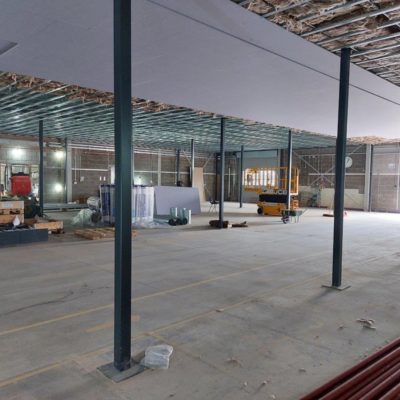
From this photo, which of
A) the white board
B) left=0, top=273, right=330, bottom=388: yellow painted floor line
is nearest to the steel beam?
left=0, top=273, right=330, bottom=388: yellow painted floor line

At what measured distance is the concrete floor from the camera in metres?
3.27

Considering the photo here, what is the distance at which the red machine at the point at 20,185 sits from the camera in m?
15.5

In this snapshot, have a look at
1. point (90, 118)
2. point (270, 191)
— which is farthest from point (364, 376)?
point (270, 191)

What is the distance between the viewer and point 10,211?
10.6m

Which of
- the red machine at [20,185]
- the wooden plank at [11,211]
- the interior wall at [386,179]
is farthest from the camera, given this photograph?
the interior wall at [386,179]

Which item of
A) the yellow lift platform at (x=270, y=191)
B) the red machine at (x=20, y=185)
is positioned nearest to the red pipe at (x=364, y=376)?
the yellow lift platform at (x=270, y=191)

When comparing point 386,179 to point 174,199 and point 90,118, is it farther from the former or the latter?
point 90,118

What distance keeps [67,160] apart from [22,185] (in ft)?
26.7

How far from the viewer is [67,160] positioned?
2358 centimetres

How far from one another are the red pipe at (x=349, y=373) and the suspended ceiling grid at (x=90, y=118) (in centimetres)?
918

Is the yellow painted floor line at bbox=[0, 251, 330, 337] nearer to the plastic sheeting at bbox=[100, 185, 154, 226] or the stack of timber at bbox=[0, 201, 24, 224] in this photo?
the stack of timber at bbox=[0, 201, 24, 224]

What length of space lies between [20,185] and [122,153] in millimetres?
14281

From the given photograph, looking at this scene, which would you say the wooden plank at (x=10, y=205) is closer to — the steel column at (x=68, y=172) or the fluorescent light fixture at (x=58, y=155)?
the steel column at (x=68, y=172)

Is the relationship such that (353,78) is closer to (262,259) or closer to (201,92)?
(201,92)
